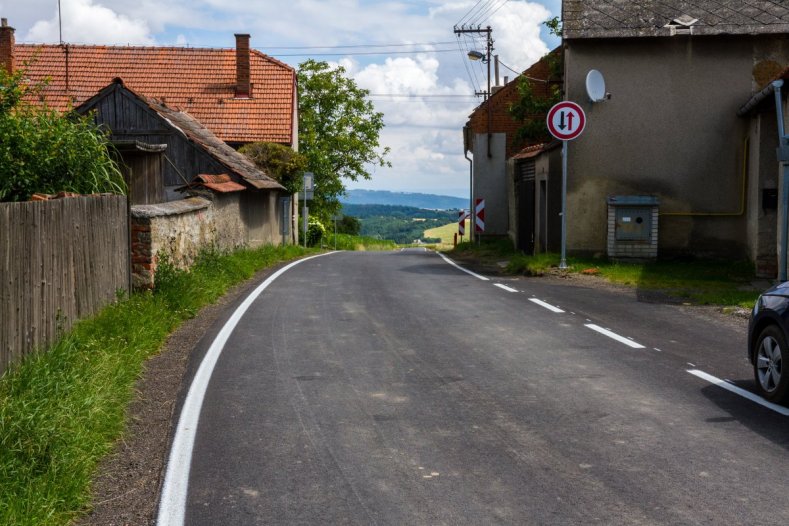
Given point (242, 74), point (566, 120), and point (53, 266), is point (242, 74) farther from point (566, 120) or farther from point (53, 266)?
point (53, 266)

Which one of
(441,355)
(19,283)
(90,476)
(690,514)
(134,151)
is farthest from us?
(134,151)

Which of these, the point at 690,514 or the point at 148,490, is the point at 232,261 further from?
the point at 690,514

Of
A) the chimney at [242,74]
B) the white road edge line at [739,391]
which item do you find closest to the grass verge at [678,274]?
the white road edge line at [739,391]

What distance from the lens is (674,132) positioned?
63.5 ft

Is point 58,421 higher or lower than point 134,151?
lower

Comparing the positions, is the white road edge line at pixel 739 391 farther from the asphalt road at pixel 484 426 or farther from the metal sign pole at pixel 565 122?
the metal sign pole at pixel 565 122

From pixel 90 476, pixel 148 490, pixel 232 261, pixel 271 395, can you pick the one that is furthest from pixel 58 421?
pixel 232 261

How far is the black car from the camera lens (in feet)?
22.7

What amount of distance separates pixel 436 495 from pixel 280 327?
20.3ft

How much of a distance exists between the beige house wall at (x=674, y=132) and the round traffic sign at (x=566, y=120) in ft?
4.51

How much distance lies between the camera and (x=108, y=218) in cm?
1106

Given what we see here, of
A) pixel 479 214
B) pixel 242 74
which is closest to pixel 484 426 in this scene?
pixel 479 214

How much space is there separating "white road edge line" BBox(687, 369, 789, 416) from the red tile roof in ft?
97.0

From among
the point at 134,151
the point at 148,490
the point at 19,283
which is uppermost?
the point at 134,151
